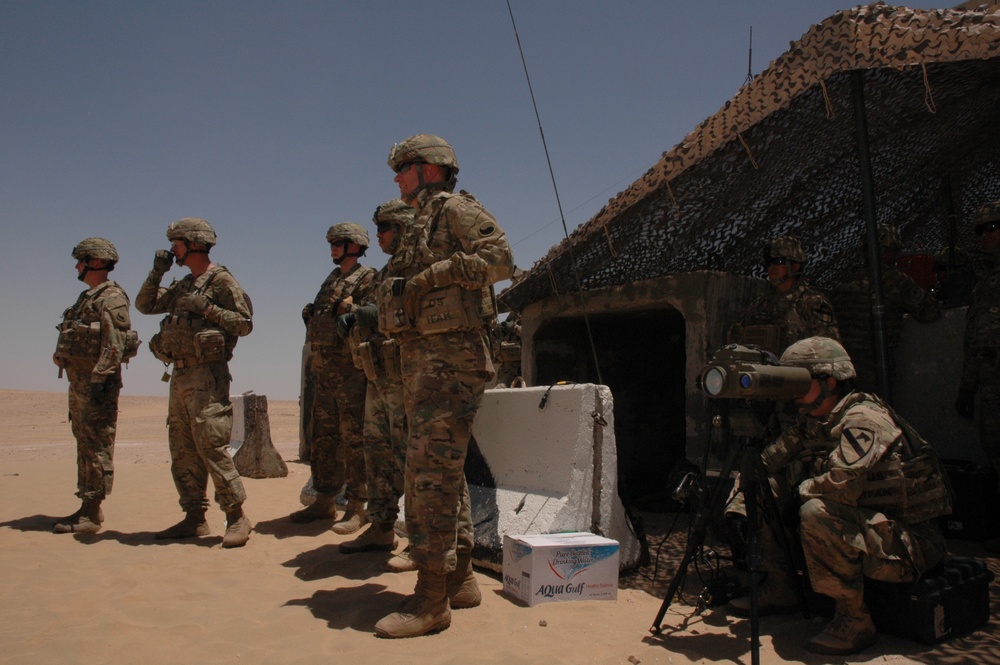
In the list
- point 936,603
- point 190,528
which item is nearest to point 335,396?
point 190,528

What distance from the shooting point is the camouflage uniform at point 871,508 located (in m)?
2.94

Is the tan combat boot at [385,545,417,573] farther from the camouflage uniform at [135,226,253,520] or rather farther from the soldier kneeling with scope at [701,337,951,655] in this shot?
the soldier kneeling with scope at [701,337,951,655]

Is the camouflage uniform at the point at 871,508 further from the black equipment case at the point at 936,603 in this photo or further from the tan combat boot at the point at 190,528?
the tan combat boot at the point at 190,528

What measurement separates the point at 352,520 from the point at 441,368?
100 inches

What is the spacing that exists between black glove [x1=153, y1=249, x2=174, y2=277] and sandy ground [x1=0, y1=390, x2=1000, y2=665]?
1.91 metres

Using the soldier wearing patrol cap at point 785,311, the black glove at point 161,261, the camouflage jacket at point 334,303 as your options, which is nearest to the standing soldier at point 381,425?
the camouflage jacket at point 334,303

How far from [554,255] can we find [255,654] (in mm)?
4360

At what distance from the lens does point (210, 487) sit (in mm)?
7629

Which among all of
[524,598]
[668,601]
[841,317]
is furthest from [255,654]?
[841,317]

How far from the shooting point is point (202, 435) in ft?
16.0

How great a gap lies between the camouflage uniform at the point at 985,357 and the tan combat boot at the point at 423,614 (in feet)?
11.4

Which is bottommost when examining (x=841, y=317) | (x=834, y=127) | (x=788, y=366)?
(x=788, y=366)

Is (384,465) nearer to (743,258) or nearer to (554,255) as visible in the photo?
(554,255)

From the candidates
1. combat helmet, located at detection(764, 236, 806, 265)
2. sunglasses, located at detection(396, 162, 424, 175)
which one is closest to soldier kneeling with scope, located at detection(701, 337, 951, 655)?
sunglasses, located at detection(396, 162, 424, 175)
